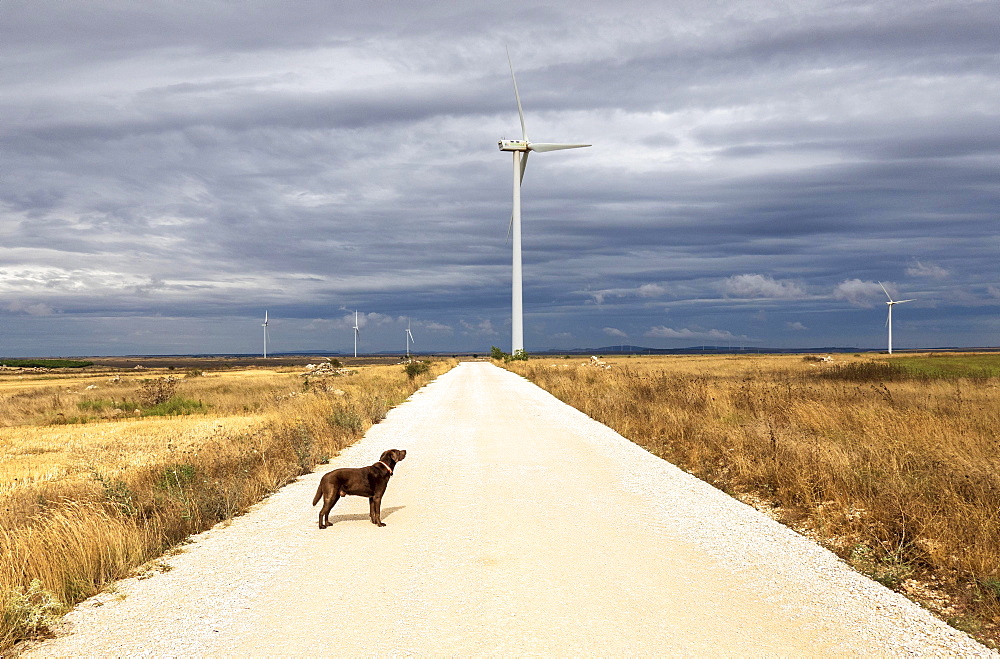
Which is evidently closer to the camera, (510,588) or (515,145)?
(510,588)

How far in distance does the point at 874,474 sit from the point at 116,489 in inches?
368

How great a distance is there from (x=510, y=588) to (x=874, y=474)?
19.8 feet

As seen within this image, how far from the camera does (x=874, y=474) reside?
9.44 m

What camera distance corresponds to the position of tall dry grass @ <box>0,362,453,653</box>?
583 cm

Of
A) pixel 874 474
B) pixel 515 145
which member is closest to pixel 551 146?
pixel 515 145

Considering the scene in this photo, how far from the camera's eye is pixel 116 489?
27.9 ft

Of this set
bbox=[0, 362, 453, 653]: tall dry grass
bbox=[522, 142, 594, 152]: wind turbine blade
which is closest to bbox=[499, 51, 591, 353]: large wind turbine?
bbox=[522, 142, 594, 152]: wind turbine blade

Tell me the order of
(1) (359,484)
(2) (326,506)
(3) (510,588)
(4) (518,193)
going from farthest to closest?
(4) (518,193) < (1) (359,484) < (2) (326,506) < (3) (510,588)

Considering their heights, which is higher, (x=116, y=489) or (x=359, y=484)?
(x=359, y=484)

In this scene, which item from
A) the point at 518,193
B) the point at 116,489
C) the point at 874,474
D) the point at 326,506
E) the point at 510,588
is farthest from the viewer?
the point at 518,193

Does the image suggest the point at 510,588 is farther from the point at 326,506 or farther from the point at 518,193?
the point at 518,193

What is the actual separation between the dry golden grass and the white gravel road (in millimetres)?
475

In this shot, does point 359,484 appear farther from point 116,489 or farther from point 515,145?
point 515,145

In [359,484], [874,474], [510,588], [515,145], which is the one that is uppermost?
[515,145]
